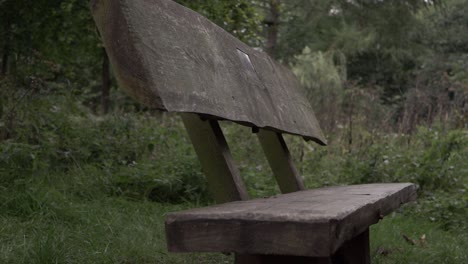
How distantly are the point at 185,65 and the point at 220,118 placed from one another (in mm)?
200

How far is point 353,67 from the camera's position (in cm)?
2228

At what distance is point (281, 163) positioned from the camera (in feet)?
9.78

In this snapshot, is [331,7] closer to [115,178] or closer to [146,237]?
[115,178]

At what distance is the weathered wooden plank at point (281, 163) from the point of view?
Answer: 9.75 ft

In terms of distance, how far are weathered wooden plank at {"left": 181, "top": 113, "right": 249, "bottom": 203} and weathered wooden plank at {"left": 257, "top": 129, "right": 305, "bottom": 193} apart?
34.7 inches

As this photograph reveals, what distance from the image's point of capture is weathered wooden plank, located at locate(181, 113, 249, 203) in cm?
204

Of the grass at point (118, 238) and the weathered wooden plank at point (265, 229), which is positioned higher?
the weathered wooden plank at point (265, 229)

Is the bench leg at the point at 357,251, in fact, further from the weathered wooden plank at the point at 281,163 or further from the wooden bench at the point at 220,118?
the weathered wooden plank at the point at 281,163

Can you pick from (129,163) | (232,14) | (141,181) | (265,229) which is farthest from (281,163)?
(232,14)

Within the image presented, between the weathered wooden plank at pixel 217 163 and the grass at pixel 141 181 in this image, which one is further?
the grass at pixel 141 181

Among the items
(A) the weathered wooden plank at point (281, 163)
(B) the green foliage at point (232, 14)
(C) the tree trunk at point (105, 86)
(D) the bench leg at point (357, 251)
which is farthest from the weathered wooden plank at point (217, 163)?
(C) the tree trunk at point (105, 86)

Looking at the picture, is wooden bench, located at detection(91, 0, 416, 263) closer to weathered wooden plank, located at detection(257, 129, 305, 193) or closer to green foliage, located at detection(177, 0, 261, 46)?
weathered wooden plank, located at detection(257, 129, 305, 193)

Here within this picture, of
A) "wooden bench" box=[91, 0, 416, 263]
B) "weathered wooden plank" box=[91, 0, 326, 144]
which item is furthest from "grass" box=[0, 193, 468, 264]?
"weathered wooden plank" box=[91, 0, 326, 144]

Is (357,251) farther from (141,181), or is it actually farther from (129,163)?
(129,163)
